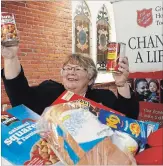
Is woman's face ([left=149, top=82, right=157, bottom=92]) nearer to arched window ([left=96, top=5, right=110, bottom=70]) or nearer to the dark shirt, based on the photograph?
the dark shirt

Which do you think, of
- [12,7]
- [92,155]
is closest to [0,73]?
[92,155]

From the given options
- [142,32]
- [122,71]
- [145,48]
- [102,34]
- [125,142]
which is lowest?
[125,142]

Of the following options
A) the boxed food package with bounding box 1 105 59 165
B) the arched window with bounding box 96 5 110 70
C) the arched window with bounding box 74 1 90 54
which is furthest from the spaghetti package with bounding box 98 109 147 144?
the arched window with bounding box 96 5 110 70

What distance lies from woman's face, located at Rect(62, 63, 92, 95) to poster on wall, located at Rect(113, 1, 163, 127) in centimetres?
56

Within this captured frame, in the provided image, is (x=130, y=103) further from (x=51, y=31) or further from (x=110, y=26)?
(x=110, y=26)

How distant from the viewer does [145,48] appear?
1.75 metres

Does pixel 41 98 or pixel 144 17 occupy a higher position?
pixel 144 17

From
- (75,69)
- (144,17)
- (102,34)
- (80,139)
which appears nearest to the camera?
(80,139)

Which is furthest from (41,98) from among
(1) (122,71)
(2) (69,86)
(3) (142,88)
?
(3) (142,88)

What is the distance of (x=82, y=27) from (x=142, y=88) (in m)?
2.80

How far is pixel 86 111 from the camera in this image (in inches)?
35.3

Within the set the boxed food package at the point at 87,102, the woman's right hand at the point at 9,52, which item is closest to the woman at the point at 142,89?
the boxed food package at the point at 87,102

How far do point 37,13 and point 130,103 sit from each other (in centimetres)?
278

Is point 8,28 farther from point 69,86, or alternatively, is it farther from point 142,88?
point 142,88
